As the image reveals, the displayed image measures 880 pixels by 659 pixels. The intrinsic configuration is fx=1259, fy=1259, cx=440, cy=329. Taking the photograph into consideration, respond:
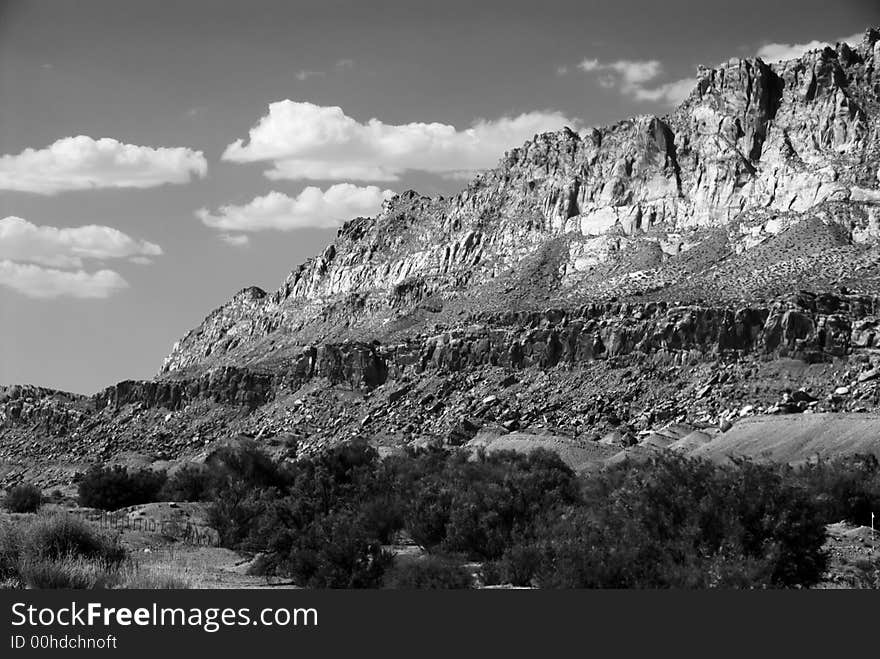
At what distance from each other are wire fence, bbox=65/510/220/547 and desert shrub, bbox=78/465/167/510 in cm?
1151

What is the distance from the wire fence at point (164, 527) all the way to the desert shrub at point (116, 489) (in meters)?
11.5

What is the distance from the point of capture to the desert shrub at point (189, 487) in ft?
281

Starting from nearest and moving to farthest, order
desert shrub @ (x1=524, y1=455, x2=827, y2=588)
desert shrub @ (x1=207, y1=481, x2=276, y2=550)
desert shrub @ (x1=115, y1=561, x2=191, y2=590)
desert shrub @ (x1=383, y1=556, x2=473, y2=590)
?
desert shrub @ (x1=115, y1=561, x2=191, y2=590)
desert shrub @ (x1=524, y1=455, x2=827, y2=588)
desert shrub @ (x1=383, y1=556, x2=473, y2=590)
desert shrub @ (x1=207, y1=481, x2=276, y2=550)

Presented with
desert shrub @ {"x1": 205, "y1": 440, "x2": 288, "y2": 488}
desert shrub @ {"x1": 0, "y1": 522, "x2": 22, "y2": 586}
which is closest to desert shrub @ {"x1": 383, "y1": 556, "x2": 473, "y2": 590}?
desert shrub @ {"x1": 0, "y1": 522, "x2": 22, "y2": 586}

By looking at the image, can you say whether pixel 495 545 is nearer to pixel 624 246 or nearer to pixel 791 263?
pixel 791 263

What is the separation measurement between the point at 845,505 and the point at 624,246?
111995 mm

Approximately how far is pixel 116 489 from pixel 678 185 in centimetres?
10732

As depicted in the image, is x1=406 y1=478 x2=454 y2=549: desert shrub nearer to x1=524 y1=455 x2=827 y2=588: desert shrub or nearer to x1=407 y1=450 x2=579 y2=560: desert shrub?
x1=407 y1=450 x2=579 y2=560: desert shrub

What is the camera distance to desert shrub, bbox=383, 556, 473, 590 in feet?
112

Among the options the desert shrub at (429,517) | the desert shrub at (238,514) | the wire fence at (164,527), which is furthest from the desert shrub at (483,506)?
the wire fence at (164,527)

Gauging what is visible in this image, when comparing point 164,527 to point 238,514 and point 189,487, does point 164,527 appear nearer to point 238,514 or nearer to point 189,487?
point 238,514

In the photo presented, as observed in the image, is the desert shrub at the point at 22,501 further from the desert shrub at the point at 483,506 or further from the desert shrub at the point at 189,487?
the desert shrub at the point at 483,506

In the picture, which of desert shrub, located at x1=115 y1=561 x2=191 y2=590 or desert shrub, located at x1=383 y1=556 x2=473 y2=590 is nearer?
desert shrub, located at x1=115 y1=561 x2=191 y2=590

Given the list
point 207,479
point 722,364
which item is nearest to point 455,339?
point 722,364
